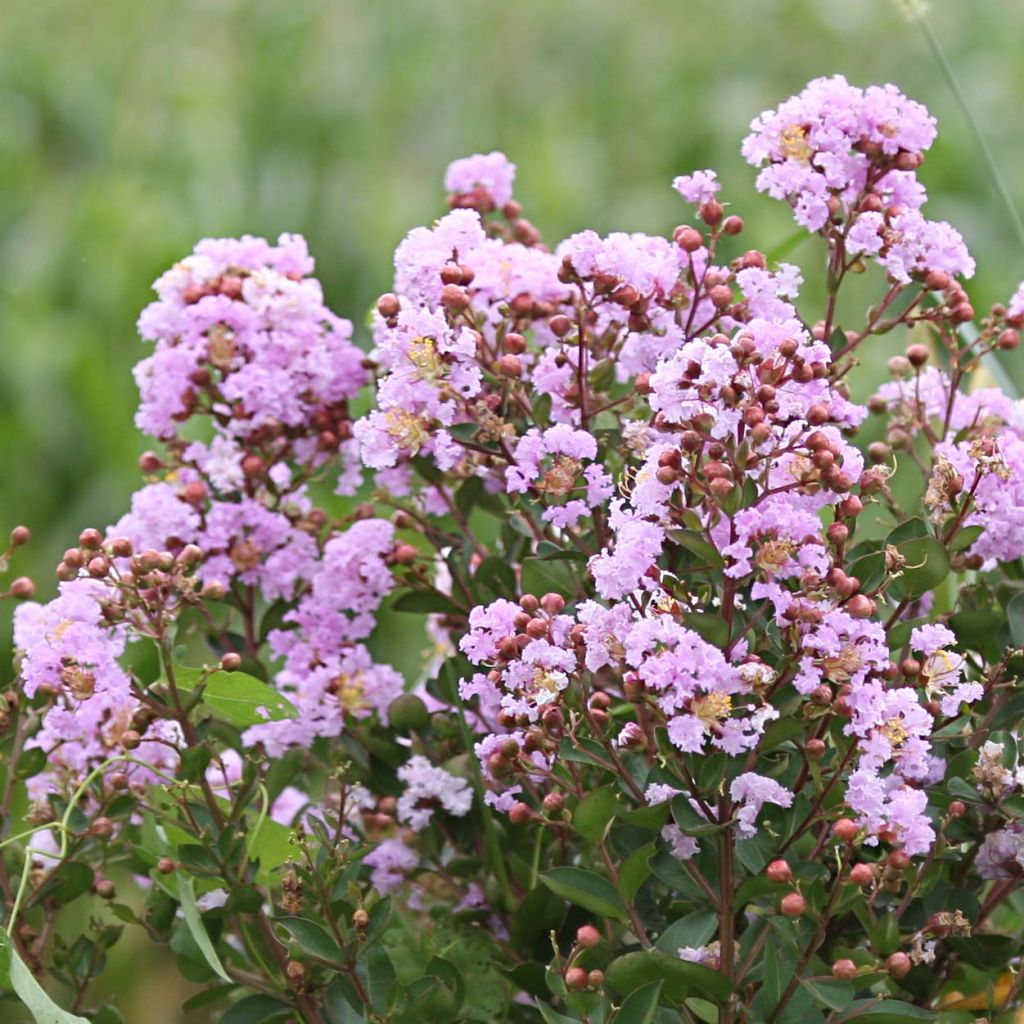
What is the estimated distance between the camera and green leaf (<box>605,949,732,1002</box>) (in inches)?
26.3

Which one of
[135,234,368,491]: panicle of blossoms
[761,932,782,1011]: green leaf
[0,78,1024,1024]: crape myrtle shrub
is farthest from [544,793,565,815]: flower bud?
[135,234,368,491]: panicle of blossoms

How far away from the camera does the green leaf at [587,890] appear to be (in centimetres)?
69

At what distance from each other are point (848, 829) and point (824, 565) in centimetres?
10

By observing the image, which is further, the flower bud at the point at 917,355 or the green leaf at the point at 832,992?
the flower bud at the point at 917,355

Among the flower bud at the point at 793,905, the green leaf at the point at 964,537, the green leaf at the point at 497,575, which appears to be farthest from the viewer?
the green leaf at the point at 497,575

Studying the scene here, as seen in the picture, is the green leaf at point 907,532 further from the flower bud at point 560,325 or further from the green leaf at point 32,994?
the green leaf at point 32,994

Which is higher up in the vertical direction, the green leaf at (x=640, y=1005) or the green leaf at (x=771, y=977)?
the green leaf at (x=640, y=1005)

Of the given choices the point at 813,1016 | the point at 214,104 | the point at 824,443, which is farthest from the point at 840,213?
the point at 214,104

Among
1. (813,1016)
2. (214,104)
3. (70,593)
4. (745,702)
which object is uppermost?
(214,104)

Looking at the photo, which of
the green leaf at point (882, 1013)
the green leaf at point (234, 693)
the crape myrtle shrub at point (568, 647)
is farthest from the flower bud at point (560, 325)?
the green leaf at point (882, 1013)

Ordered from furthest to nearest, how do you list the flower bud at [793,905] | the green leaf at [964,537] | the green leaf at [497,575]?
1. the green leaf at [497,575]
2. the green leaf at [964,537]
3. the flower bud at [793,905]

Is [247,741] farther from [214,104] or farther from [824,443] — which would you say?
[214,104]

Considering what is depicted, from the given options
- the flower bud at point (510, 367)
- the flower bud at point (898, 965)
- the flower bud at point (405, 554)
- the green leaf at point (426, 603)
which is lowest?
the flower bud at point (898, 965)

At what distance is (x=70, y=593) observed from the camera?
29.1 inches
